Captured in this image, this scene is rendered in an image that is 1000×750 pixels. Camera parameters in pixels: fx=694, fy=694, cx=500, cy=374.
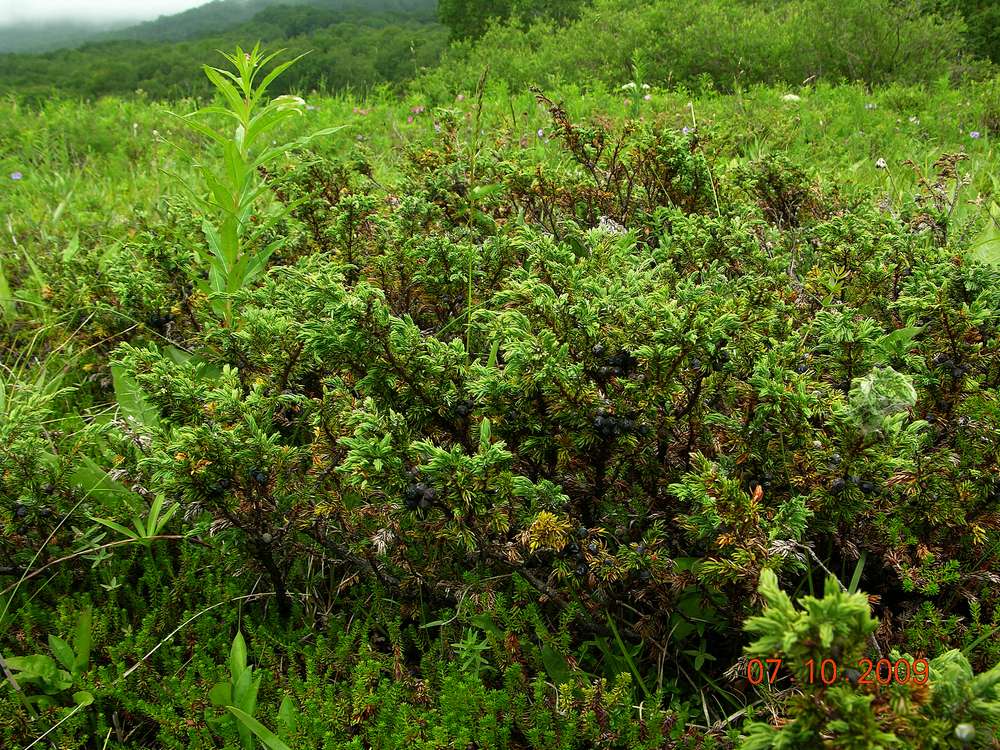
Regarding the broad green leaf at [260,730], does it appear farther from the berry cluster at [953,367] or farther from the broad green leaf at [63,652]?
the berry cluster at [953,367]

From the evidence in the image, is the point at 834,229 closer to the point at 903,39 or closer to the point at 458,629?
the point at 458,629

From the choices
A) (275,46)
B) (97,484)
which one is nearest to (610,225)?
(97,484)

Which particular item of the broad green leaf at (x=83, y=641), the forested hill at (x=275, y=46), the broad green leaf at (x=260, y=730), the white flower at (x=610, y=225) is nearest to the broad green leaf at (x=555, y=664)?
the broad green leaf at (x=260, y=730)

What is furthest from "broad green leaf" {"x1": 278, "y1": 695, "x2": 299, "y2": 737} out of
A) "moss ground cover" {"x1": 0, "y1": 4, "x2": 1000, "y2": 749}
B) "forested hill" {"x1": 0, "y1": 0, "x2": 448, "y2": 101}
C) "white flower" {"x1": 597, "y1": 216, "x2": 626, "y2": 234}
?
"forested hill" {"x1": 0, "y1": 0, "x2": 448, "y2": 101}

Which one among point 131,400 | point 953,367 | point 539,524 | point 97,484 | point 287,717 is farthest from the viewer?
point 131,400

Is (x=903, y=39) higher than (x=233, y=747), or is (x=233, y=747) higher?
(x=903, y=39)

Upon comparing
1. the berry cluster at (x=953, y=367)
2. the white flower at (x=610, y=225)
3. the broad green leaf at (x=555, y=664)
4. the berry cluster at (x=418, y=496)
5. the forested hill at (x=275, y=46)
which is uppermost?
the forested hill at (x=275, y=46)

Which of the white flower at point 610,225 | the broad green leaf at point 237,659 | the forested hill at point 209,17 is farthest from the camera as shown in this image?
the forested hill at point 209,17

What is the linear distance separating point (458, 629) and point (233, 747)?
0.61 meters

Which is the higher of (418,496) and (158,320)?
(158,320)

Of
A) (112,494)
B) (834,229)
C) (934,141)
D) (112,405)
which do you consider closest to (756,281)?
(834,229)

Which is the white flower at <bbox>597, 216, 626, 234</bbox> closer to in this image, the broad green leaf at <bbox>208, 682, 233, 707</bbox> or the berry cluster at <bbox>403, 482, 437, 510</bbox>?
the berry cluster at <bbox>403, 482, 437, 510</bbox>

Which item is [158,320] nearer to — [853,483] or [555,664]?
[555,664]

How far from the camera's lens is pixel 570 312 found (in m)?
1.80
